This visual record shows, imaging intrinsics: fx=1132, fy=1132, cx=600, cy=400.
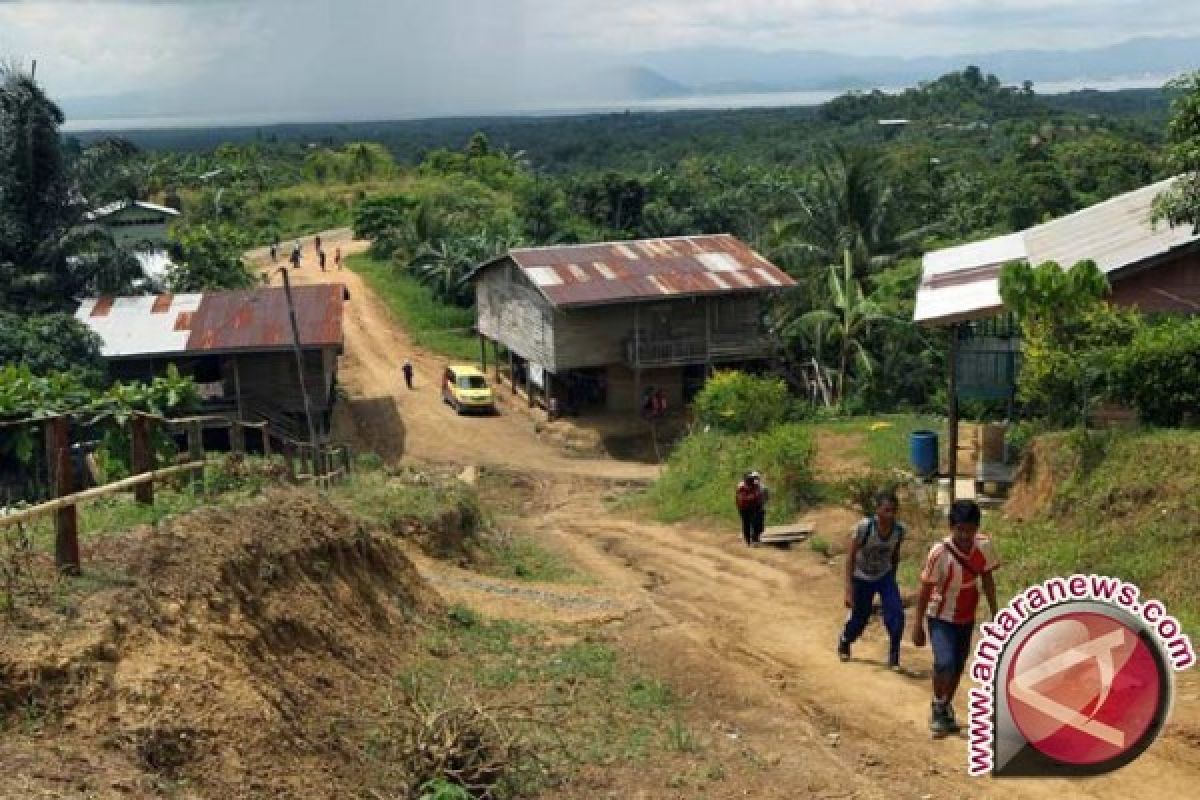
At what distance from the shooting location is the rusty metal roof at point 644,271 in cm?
3300

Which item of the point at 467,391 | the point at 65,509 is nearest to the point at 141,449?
the point at 65,509

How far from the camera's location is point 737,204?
63125 millimetres

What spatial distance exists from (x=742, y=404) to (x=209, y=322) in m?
15.6

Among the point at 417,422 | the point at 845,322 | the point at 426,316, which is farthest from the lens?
the point at 426,316

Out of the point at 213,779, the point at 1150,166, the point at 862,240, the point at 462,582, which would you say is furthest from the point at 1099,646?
the point at 1150,166

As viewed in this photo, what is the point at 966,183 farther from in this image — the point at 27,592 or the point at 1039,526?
the point at 27,592

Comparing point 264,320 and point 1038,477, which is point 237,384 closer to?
point 264,320

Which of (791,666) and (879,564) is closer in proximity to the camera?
(879,564)

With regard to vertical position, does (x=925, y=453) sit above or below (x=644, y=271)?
below

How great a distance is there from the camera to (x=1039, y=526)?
48.3ft

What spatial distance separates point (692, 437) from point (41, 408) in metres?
14.2

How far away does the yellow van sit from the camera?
3678 cm

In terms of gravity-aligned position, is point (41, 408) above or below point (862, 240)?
below

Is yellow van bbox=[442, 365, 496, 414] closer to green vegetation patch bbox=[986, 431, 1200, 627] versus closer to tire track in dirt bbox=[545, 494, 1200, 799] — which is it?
tire track in dirt bbox=[545, 494, 1200, 799]
